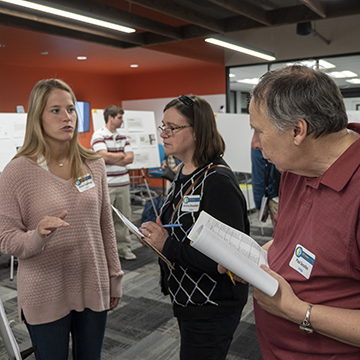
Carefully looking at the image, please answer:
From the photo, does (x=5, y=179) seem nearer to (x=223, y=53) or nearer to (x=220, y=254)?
(x=220, y=254)

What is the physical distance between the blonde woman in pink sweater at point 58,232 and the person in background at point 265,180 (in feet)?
7.84

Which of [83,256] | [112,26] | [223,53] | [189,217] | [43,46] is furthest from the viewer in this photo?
[223,53]

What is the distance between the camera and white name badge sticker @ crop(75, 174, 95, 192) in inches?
64.4

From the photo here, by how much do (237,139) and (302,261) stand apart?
4781mm

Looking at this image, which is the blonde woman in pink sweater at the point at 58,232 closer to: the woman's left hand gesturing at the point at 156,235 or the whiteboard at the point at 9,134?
the woman's left hand gesturing at the point at 156,235

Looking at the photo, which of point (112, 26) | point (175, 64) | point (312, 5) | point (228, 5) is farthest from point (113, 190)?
point (175, 64)

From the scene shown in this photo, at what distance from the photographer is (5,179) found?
1524 mm

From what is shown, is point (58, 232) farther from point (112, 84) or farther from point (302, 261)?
point (112, 84)

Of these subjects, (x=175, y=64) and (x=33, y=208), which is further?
(x=175, y=64)

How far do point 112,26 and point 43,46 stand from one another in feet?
6.72

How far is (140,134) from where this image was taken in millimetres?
7668

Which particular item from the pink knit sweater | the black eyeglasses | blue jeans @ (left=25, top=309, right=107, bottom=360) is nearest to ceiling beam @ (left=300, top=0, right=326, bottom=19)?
the black eyeglasses

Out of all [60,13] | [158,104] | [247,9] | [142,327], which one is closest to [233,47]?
[247,9]

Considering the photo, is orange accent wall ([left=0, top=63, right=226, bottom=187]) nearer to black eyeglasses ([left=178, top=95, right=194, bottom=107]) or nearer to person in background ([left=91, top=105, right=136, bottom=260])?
person in background ([left=91, top=105, right=136, bottom=260])
